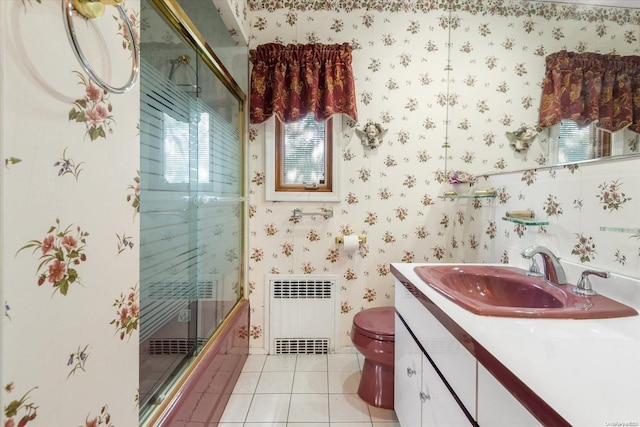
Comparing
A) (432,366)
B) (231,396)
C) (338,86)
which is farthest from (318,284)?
(338,86)

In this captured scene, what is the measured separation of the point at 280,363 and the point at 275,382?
0.20 m

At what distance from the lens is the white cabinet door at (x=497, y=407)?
0.53 meters

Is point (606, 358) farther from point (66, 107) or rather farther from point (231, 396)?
point (231, 396)

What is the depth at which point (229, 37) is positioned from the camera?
6.28ft

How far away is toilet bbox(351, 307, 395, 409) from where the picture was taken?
1488 millimetres

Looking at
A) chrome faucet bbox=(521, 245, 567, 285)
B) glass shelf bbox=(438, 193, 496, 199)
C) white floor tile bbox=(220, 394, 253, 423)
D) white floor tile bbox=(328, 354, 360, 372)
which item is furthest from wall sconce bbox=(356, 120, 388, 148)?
white floor tile bbox=(220, 394, 253, 423)

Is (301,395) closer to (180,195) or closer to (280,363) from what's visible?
(280,363)

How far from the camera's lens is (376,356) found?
1497mm

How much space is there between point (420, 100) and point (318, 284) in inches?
57.3

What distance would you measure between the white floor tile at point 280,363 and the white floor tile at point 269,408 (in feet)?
0.83

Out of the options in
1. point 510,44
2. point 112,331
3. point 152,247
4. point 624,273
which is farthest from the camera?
point 510,44

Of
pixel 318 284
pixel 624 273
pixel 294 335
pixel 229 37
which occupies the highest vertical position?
pixel 229 37

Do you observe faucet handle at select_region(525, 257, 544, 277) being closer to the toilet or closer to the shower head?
the toilet

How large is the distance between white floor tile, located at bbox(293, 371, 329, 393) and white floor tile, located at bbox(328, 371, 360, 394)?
0.12 feet
